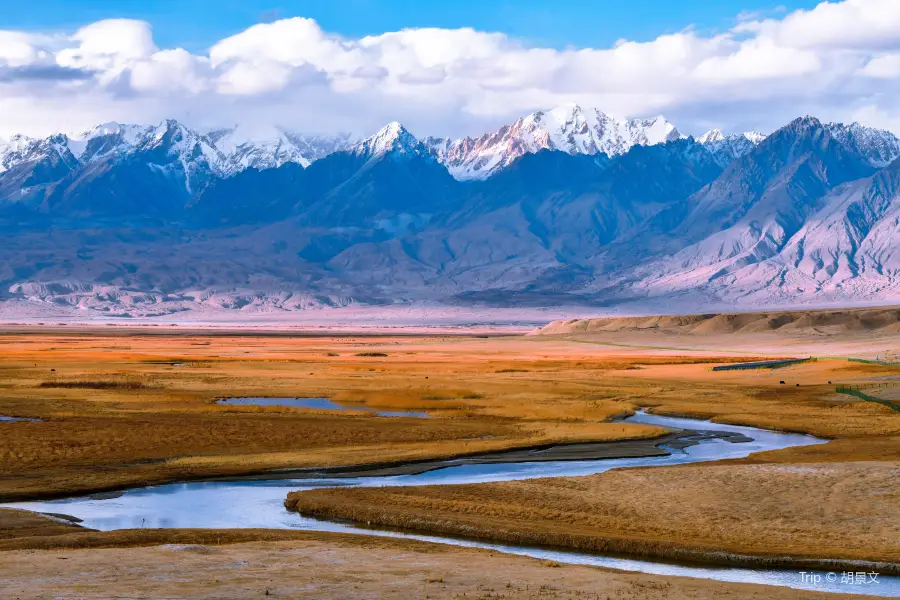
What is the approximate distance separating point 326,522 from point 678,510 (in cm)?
1090

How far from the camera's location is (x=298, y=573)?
2552cm

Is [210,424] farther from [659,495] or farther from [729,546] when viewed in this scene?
[729,546]

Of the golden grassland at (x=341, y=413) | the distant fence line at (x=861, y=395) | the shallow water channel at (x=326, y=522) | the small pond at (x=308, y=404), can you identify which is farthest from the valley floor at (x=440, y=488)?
the small pond at (x=308, y=404)

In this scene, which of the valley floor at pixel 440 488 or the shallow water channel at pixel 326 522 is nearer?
the valley floor at pixel 440 488

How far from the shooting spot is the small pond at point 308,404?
7125cm

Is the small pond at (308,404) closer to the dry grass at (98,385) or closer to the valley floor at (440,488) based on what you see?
the valley floor at (440,488)

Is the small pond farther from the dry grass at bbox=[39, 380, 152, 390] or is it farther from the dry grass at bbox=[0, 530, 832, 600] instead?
the dry grass at bbox=[0, 530, 832, 600]

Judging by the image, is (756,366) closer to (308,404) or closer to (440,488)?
(308,404)

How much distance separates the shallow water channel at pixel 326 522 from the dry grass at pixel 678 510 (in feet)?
2.29

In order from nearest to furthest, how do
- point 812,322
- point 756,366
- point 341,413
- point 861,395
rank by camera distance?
point 341,413 → point 861,395 → point 756,366 → point 812,322

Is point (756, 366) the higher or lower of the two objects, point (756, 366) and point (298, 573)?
the lower

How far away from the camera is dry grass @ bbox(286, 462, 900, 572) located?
100 feet

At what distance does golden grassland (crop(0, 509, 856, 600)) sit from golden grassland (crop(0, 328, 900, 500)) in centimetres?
1105

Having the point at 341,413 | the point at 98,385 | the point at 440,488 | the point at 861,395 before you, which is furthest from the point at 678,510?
the point at 98,385
